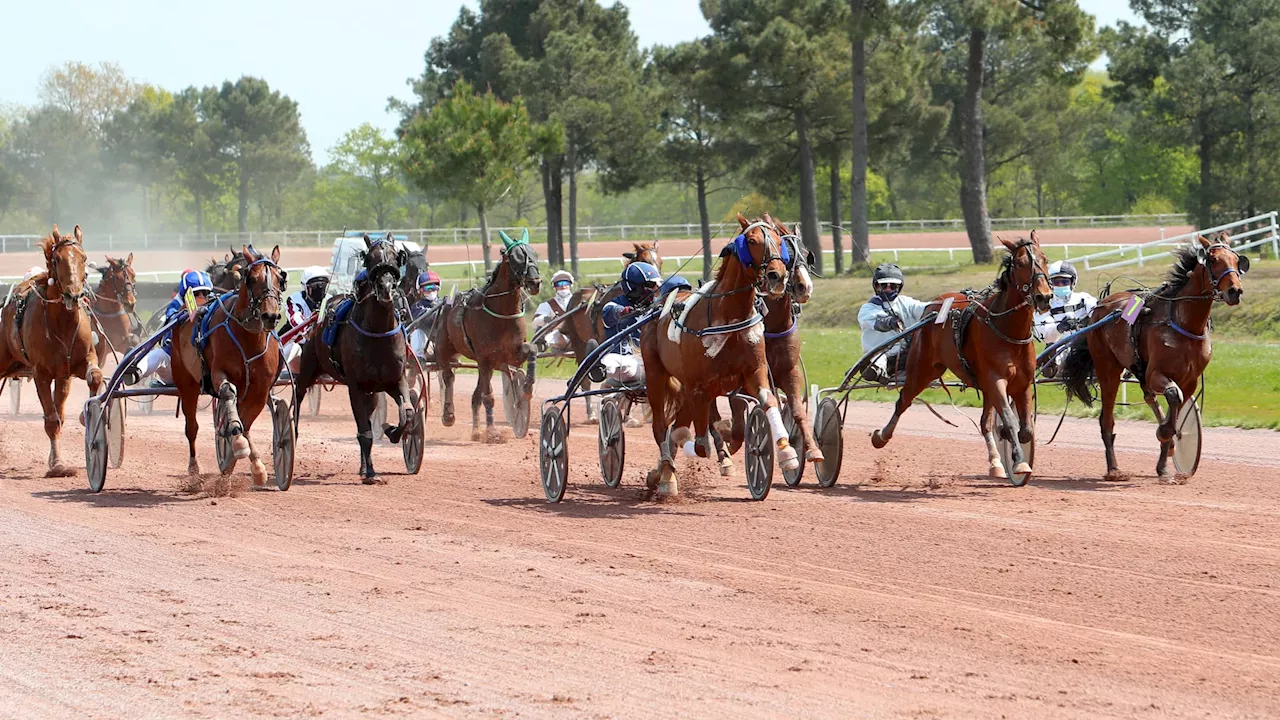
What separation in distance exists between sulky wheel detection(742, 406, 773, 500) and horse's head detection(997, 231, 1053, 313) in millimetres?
2340

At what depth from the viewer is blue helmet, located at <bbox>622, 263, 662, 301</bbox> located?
1220 cm

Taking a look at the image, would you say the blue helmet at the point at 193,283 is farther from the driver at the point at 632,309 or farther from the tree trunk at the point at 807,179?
the tree trunk at the point at 807,179

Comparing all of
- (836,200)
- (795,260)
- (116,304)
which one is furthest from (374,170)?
(795,260)

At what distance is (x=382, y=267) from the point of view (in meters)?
12.1

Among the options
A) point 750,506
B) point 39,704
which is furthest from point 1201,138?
point 39,704

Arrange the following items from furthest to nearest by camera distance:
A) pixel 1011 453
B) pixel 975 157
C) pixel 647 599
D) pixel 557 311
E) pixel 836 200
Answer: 1. pixel 836 200
2. pixel 975 157
3. pixel 557 311
4. pixel 1011 453
5. pixel 647 599

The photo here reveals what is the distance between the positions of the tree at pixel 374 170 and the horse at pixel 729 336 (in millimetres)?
59412

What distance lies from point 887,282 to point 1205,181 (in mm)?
28718

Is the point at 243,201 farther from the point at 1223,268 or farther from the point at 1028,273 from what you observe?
the point at 1223,268

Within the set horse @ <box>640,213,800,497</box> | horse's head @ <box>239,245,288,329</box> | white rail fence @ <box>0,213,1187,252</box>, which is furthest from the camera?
white rail fence @ <box>0,213,1187,252</box>

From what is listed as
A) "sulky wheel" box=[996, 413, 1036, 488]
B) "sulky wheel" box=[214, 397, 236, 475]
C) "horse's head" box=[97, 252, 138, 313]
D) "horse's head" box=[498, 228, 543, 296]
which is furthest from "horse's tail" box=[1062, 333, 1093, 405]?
"horse's head" box=[97, 252, 138, 313]

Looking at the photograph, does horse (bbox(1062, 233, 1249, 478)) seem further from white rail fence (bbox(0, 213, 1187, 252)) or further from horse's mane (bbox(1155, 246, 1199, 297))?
white rail fence (bbox(0, 213, 1187, 252))

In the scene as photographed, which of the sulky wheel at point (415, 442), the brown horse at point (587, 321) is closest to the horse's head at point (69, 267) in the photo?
the sulky wheel at point (415, 442)

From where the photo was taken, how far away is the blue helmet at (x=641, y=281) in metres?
12.2
